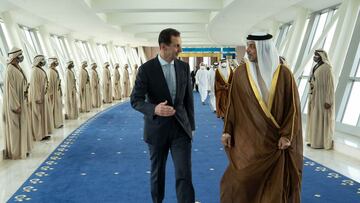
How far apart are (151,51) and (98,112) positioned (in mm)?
18477

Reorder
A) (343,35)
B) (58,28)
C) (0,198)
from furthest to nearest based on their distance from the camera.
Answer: (58,28) → (343,35) → (0,198)

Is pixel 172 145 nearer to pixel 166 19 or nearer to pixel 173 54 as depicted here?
pixel 173 54

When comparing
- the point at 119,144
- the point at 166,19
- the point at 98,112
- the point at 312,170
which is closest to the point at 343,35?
the point at 312,170

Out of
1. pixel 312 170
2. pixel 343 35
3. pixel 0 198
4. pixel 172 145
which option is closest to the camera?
pixel 172 145

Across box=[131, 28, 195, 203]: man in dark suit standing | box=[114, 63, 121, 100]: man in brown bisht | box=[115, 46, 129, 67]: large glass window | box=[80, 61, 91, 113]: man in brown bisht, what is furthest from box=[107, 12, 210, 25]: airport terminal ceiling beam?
box=[115, 46, 129, 67]: large glass window

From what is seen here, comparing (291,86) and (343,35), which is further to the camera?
(343,35)

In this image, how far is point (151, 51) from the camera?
3152cm

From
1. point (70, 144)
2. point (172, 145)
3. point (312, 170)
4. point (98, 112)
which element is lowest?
point (98, 112)

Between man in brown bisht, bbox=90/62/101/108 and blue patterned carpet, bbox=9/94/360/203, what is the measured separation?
6481 millimetres

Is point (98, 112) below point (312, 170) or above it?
below

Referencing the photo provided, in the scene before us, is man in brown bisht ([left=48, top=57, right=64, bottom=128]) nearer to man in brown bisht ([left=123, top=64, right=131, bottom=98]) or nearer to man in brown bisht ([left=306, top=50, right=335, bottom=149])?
man in brown bisht ([left=306, top=50, right=335, bottom=149])

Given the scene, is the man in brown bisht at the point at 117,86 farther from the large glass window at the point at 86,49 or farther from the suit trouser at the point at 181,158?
the suit trouser at the point at 181,158

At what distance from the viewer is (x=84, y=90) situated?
1330cm

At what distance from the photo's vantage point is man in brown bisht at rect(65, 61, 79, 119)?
37.0ft
